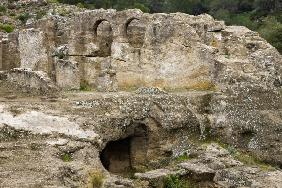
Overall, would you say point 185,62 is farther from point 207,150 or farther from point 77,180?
point 77,180

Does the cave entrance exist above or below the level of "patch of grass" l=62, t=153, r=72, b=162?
below

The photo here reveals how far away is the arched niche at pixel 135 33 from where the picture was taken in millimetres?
25427

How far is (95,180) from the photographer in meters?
16.8

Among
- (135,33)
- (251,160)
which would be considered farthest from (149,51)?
(251,160)

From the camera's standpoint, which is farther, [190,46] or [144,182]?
[190,46]

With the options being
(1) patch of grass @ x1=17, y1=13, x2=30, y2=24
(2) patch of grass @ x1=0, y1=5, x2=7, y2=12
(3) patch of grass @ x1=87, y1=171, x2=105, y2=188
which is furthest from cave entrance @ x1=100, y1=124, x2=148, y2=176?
(2) patch of grass @ x1=0, y1=5, x2=7, y2=12

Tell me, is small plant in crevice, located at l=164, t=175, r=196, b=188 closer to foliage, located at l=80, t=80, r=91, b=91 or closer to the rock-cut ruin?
the rock-cut ruin

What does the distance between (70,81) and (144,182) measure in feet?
26.2

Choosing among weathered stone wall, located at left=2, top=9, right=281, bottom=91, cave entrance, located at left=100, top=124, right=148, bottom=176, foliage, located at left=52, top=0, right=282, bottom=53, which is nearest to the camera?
cave entrance, located at left=100, top=124, right=148, bottom=176

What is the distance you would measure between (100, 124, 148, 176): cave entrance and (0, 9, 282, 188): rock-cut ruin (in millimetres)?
34

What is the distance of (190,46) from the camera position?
23.5m

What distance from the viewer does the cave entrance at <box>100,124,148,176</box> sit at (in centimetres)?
2097

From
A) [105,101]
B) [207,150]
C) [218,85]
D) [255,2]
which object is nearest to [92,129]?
[105,101]

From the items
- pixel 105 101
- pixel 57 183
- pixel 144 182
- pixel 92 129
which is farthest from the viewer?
pixel 105 101
